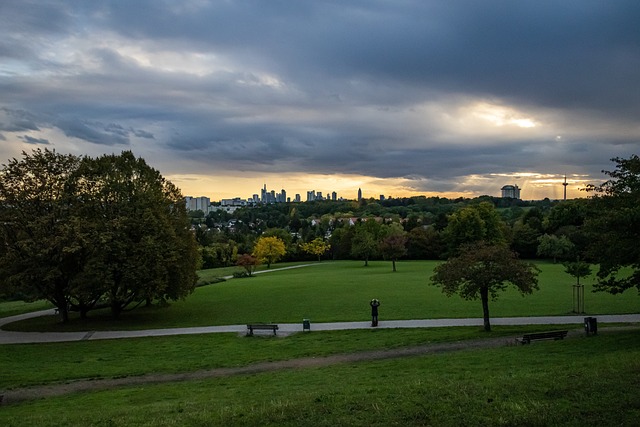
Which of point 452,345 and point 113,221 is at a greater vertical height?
point 113,221

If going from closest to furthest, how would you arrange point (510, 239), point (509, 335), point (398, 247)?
1. point (509, 335)
2. point (398, 247)
3. point (510, 239)

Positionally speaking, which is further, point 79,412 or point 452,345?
point 452,345

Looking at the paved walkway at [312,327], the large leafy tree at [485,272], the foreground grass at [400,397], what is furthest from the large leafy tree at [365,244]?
the foreground grass at [400,397]

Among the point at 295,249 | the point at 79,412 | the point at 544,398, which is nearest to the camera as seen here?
the point at 544,398

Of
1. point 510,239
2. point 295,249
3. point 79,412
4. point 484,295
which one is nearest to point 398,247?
point 510,239

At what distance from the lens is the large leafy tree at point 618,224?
18656 mm

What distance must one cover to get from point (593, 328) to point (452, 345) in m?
6.53

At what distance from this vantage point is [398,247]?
71062mm

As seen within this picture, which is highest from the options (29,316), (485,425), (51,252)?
(51,252)

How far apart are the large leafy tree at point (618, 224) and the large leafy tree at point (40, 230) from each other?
96.1ft

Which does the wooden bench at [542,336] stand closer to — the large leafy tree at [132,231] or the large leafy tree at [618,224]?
the large leafy tree at [618,224]

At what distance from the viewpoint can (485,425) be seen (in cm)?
880

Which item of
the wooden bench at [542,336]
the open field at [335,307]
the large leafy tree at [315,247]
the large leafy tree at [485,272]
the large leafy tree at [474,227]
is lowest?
the open field at [335,307]

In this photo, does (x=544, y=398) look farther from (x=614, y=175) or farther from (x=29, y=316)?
(x=29, y=316)
